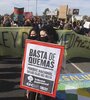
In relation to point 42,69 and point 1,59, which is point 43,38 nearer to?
point 42,69

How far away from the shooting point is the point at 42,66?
6609 mm

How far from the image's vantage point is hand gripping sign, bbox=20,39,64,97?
21.3ft

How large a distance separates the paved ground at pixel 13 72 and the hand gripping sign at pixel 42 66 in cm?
216

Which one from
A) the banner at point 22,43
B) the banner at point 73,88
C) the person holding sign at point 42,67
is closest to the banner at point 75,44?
the banner at point 22,43

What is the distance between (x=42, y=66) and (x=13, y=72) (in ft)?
19.5

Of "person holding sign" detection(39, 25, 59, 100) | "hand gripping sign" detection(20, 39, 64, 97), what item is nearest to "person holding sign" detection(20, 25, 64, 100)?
"hand gripping sign" detection(20, 39, 64, 97)

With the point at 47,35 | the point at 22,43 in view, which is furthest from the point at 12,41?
the point at 47,35

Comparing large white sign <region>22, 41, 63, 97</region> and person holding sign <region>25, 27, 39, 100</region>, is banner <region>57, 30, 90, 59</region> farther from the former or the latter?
large white sign <region>22, 41, 63, 97</region>

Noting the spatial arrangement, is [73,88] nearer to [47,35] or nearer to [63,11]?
[47,35]

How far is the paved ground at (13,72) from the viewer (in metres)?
9.20

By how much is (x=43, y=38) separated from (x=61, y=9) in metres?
29.9

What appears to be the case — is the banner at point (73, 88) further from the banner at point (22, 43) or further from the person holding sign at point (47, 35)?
the banner at point (22, 43)

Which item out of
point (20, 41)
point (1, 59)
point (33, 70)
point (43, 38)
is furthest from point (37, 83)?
point (20, 41)

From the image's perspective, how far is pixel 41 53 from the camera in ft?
21.5
